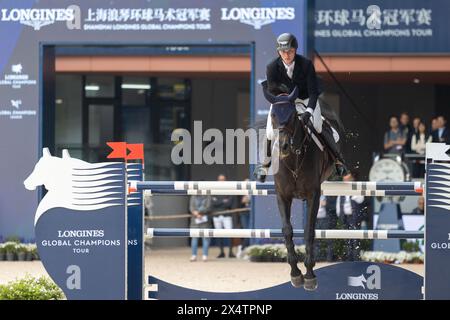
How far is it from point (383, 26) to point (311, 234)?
46.9 ft

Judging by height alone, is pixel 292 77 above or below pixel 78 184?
above

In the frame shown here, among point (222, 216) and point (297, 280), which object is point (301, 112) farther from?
point (222, 216)

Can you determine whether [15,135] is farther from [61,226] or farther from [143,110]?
[61,226]

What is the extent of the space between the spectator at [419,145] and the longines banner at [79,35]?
4378 mm

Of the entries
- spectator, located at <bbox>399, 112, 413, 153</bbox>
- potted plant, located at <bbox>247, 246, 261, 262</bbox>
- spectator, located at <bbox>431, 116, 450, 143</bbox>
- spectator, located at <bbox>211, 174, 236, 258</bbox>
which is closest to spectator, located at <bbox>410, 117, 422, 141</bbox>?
spectator, located at <bbox>399, 112, 413, 153</bbox>

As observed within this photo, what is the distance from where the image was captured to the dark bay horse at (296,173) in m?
10.1

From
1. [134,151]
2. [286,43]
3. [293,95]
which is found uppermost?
[286,43]

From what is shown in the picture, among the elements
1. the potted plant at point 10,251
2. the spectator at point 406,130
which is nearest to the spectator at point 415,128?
the spectator at point 406,130

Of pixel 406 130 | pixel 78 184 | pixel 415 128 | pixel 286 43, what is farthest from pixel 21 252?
pixel 286 43

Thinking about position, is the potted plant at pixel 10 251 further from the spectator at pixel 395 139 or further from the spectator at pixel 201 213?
the spectator at pixel 395 139

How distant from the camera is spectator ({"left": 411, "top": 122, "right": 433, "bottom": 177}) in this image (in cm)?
2355

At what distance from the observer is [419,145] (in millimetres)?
23656

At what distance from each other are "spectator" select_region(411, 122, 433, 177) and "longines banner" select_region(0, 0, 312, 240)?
4378 millimetres
